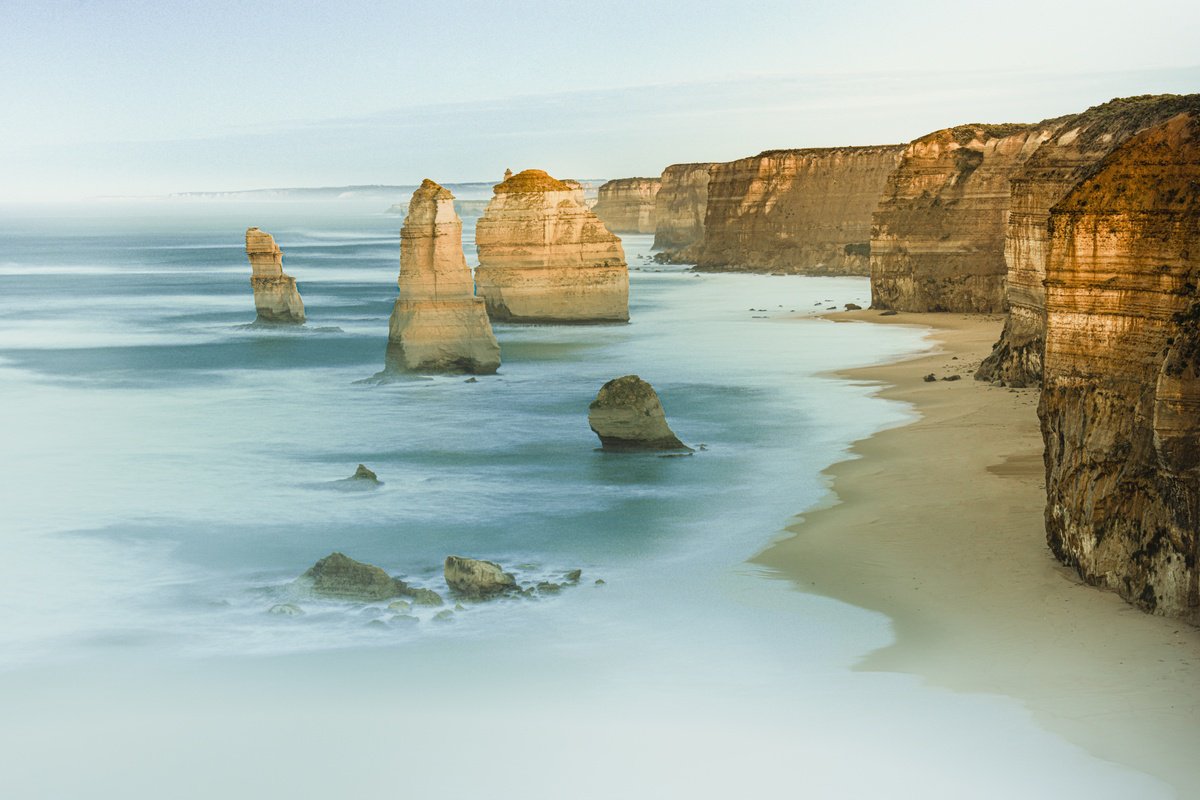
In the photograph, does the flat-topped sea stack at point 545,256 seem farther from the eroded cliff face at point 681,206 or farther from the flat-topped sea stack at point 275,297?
the eroded cliff face at point 681,206

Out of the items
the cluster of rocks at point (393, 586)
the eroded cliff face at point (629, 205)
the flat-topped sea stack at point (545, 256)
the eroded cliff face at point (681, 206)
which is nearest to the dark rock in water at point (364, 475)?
the cluster of rocks at point (393, 586)

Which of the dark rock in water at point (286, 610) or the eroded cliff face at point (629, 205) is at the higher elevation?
the eroded cliff face at point (629, 205)

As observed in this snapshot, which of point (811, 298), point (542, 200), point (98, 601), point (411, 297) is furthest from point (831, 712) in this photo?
point (811, 298)

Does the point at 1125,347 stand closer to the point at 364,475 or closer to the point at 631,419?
the point at 631,419

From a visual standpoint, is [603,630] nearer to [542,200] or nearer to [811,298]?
[542,200]

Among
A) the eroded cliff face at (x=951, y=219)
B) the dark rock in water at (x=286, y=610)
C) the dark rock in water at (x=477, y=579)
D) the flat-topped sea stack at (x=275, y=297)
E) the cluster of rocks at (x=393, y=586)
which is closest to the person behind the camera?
the dark rock in water at (x=286, y=610)

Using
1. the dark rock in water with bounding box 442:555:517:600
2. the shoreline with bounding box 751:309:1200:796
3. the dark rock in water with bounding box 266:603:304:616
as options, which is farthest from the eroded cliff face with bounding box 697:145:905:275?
the dark rock in water with bounding box 266:603:304:616
